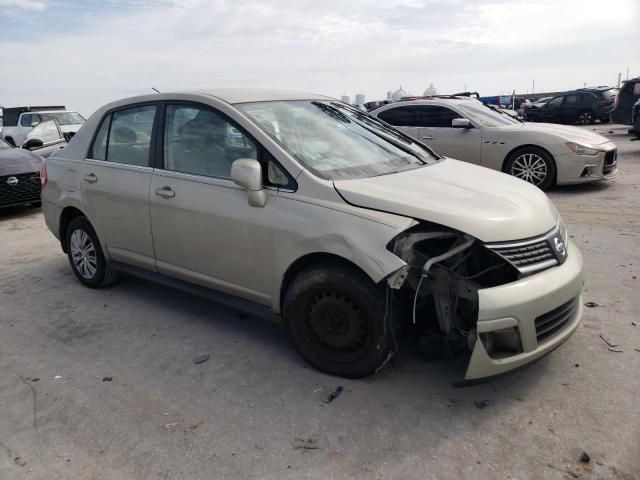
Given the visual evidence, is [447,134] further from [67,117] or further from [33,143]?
[67,117]

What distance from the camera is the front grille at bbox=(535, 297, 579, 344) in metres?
2.85

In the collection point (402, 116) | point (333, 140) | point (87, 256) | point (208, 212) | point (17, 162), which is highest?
point (333, 140)

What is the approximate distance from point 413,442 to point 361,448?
27 centimetres

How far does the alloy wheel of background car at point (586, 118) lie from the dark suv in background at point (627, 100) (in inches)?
261

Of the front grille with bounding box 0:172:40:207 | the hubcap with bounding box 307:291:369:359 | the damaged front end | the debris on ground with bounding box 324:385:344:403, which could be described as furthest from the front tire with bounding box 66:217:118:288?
the front grille with bounding box 0:172:40:207

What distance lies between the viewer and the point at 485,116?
9.18m

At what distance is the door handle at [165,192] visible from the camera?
12.7 feet

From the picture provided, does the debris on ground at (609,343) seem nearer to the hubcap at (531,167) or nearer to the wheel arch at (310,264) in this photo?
the wheel arch at (310,264)

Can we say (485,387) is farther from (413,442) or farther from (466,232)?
(466,232)

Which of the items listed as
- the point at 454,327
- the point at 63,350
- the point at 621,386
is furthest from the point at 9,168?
the point at 621,386

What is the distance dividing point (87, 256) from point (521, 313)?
3.90 meters

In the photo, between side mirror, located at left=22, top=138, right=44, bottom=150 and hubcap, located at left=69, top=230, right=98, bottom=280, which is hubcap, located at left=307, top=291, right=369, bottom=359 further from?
side mirror, located at left=22, top=138, right=44, bottom=150

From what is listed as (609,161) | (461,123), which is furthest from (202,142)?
(609,161)

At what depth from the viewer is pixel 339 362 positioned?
324cm
